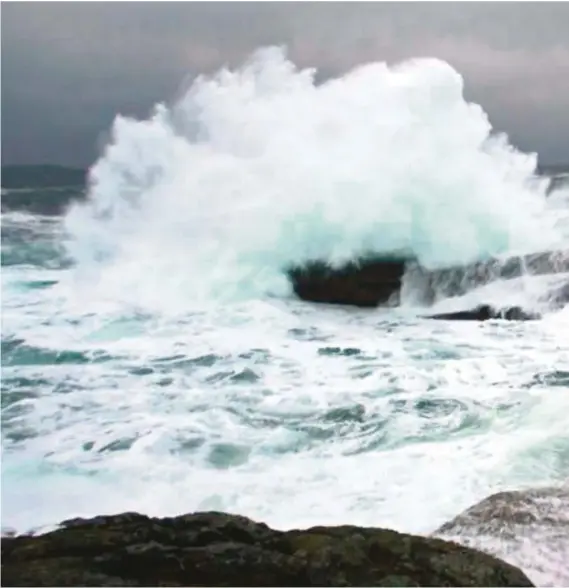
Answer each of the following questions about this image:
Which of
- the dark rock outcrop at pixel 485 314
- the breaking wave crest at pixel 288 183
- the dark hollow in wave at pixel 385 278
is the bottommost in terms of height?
the dark rock outcrop at pixel 485 314

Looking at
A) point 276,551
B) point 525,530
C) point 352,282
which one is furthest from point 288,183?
point 525,530

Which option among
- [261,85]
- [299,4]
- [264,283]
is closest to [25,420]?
[264,283]

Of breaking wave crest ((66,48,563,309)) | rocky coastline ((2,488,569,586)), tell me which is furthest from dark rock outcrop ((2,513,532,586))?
breaking wave crest ((66,48,563,309))

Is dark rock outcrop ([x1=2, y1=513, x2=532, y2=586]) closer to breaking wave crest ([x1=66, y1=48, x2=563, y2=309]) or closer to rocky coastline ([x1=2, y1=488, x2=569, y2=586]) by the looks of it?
rocky coastline ([x1=2, y1=488, x2=569, y2=586])

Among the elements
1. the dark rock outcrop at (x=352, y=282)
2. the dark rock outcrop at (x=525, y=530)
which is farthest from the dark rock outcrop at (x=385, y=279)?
the dark rock outcrop at (x=525, y=530)

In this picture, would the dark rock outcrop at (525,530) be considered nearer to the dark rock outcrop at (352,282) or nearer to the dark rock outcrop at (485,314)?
the dark rock outcrop at (485,314)

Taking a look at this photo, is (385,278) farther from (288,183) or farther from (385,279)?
(288,183)
